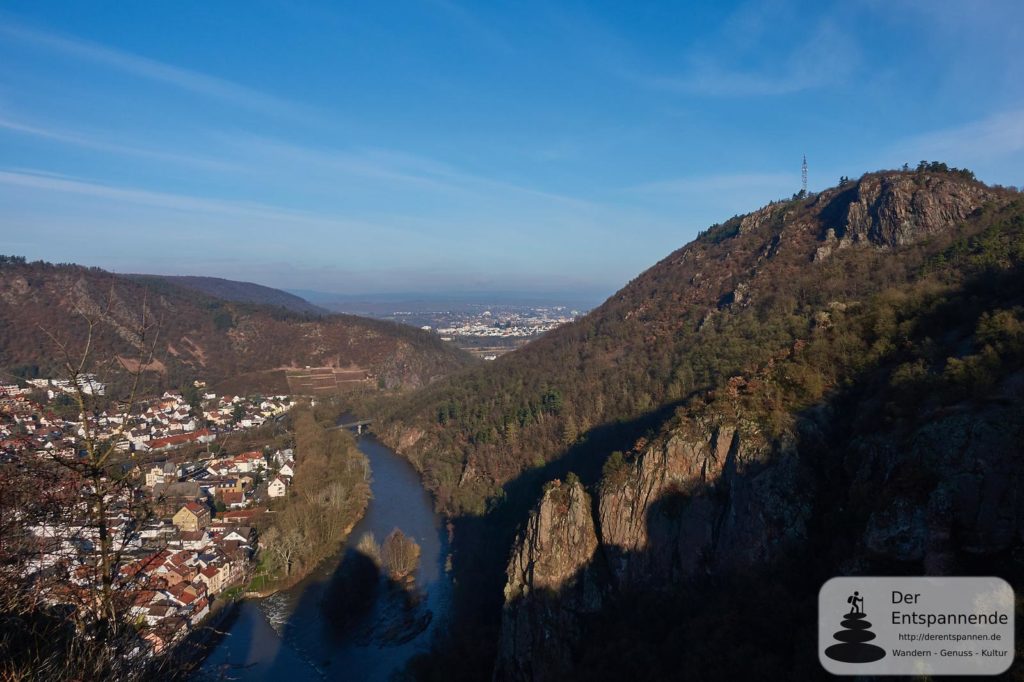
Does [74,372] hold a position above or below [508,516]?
above

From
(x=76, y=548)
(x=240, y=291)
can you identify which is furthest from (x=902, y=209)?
(x=240, y=291)

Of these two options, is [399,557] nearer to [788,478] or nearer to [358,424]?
[788,478]

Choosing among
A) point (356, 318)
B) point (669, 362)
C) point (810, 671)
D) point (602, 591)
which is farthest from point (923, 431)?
point (356, 318)

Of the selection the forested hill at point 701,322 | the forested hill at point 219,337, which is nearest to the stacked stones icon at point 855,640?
the forested hill at point 701,322

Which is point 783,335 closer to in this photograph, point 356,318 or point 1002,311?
point 1002,311

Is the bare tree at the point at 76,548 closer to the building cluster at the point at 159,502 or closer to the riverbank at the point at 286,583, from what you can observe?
the building cluster at the point at 159,502

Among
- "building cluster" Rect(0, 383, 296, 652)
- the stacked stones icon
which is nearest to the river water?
"building cluster" Rect(0, 383, 296, 652)

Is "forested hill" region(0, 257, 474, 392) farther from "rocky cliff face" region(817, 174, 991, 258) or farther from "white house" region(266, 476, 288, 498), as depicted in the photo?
"rocky cliff face" region(817, 174, 991, 258)
